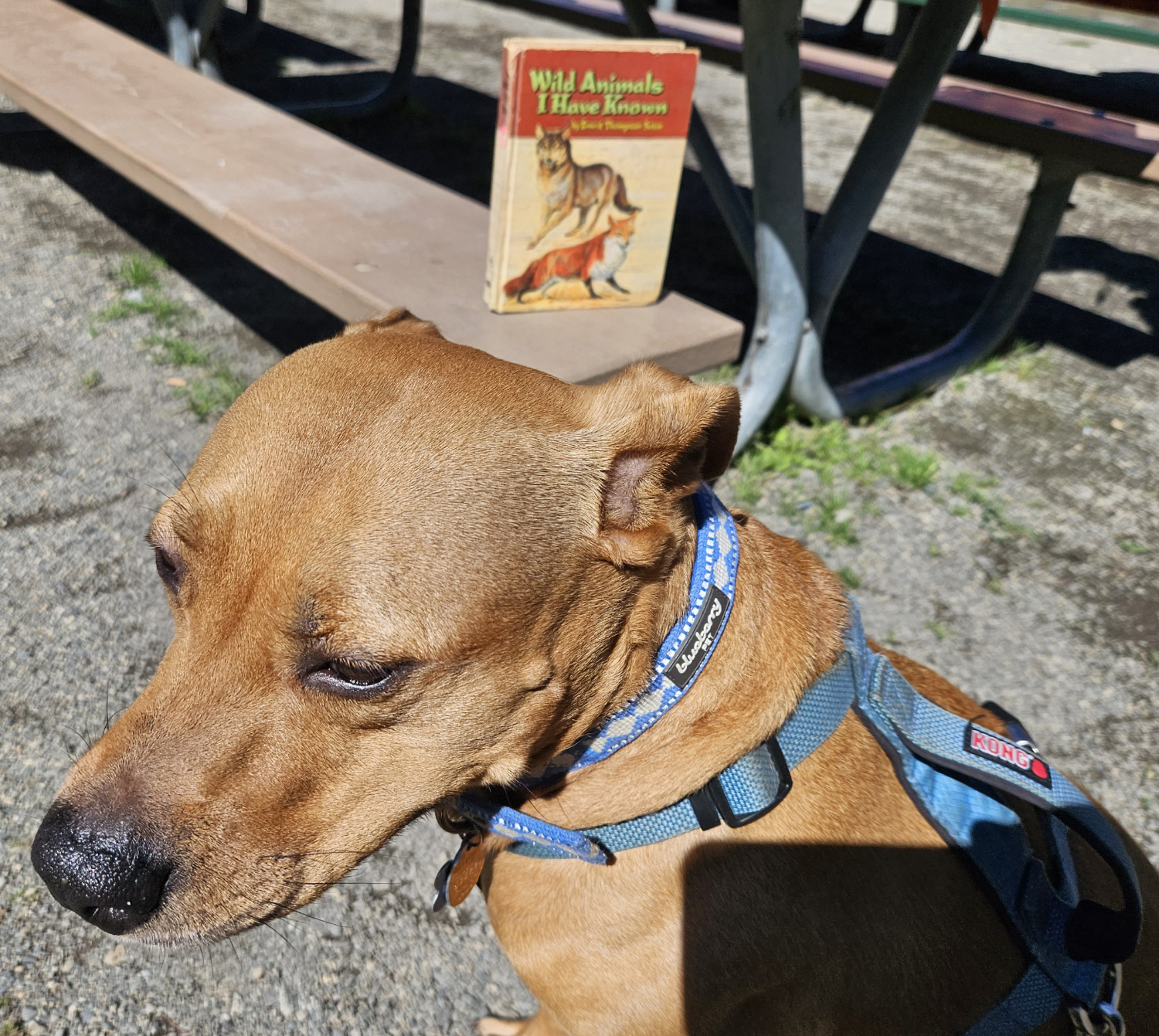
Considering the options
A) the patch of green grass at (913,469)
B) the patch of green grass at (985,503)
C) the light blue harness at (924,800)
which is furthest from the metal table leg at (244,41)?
the light blue harness at (924,800)

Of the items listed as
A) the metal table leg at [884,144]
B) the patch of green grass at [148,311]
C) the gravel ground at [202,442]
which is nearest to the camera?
the gravel ground at [202,442]

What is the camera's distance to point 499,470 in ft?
5.69

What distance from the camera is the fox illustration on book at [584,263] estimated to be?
3.30 meters

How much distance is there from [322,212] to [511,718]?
2609mm

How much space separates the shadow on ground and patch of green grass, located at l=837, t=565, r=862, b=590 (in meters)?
1.72

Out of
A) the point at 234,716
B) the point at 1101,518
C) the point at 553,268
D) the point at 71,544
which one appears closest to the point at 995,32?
the point at 1101,518

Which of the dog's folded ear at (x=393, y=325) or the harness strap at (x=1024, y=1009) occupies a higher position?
the dog's folded ear at (x=393, y=325)

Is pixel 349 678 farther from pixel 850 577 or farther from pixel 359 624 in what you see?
pixel 850 577

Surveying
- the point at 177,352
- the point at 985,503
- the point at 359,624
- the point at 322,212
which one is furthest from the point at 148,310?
the point at 985,503

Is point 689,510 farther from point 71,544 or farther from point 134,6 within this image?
point 134,6

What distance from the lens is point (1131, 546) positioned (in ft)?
13.8

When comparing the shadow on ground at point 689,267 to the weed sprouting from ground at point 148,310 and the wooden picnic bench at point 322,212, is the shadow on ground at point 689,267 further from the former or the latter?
the wooden picnic bench at point 322,212

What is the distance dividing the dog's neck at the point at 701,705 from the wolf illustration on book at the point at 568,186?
178 centimetres

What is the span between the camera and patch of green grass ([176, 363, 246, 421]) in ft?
13.8
